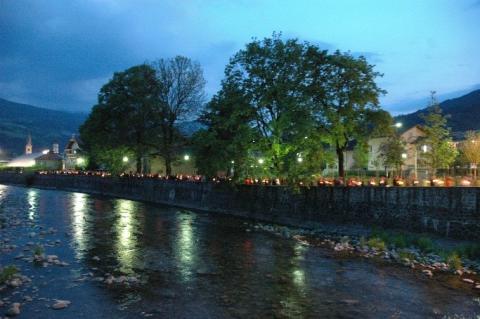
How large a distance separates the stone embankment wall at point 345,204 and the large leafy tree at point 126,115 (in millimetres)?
13826

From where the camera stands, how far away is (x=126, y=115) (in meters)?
72.9

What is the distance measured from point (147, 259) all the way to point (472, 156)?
4697cm

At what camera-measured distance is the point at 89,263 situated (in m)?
21.5

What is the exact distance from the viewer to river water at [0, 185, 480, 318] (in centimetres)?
1503

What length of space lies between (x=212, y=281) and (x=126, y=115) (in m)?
58.3

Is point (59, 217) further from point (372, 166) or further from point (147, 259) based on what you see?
point (372, 166)

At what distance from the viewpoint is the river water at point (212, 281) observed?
15.0 meters

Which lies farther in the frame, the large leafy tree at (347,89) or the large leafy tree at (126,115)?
the large leafy tree at (126,115)

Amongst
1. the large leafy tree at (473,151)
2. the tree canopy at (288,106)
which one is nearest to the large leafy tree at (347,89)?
the tree canopy at (288,106)

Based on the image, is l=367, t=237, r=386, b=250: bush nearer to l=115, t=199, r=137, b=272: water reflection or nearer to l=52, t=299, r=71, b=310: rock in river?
l=115, t=199, r=137, b=272: water reflection

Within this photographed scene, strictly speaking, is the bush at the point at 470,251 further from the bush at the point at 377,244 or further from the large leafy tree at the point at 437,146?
the large leafy tree at the point at 437,146

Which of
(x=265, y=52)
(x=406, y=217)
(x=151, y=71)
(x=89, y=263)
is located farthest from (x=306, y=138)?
(x=151, y=71)

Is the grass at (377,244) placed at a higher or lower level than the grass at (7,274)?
lower


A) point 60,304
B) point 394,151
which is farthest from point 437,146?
point 60,304
